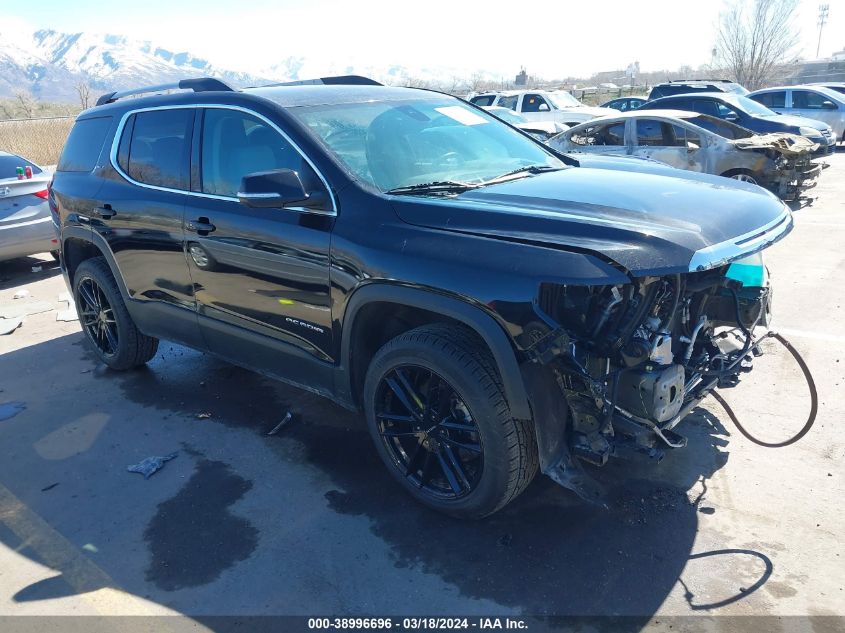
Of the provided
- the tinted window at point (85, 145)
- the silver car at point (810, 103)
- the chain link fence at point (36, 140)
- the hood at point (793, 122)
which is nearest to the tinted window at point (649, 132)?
the hood at point (793, 122)

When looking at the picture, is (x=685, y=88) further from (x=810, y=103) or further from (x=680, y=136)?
(x=680, y=136)

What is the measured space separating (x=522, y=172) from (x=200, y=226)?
6.40 ft

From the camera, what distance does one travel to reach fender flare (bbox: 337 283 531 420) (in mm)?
2863

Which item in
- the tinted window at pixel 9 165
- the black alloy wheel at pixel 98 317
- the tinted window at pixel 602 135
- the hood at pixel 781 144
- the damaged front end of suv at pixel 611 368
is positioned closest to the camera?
the damaged front end of suv at pixel 611 368

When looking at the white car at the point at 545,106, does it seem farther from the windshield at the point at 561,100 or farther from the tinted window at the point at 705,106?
the tinted window at the point at 705,106

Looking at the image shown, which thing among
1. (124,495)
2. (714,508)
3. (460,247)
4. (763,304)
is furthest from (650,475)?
(124,495)

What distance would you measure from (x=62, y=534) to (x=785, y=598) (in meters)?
3.41

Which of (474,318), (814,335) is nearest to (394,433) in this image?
(474,318)

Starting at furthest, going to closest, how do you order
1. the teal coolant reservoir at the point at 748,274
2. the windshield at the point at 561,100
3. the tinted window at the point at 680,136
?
the windshield at the point at 561,100, the tinted window at the point at 680,136, the teal coolant reservoir at the point at 748,274

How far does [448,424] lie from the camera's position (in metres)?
3.24

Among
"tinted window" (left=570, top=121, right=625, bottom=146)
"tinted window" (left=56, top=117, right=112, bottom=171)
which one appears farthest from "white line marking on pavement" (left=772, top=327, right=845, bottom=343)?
"tinted window" (left=570, top=121, right=625, bottom=146)

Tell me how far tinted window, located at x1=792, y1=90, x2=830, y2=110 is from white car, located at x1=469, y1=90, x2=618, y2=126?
16.1 ft

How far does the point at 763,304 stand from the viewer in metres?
3.45

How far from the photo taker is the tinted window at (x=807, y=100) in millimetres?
18297
